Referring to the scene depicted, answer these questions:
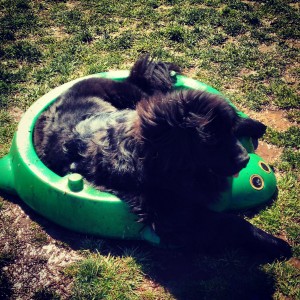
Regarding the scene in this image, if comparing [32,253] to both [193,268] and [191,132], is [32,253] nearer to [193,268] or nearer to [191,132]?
[193,268]

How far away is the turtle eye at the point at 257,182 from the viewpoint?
161 inches

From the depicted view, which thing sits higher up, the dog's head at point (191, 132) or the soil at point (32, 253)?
the dog's head at point (191, 132)

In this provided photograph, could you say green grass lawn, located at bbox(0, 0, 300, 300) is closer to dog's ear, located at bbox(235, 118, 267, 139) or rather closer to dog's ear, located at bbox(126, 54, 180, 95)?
dog's ear, located at bbox(235, 118, 267, 139)

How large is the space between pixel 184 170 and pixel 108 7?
19.1 ft

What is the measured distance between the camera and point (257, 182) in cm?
411

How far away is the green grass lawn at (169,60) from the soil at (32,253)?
1cm

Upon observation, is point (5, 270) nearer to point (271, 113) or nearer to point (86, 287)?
point (86, 287)

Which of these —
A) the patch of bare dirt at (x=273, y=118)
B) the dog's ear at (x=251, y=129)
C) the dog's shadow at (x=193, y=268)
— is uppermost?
the dog's ear at (x=251, y=129)

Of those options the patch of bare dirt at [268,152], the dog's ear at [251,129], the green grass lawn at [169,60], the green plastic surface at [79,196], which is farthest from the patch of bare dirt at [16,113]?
the patch of bare dirt at [268,152]

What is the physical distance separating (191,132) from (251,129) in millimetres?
1814

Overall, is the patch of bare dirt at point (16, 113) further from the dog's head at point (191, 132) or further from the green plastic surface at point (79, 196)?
the dog's head at point (191, 132)

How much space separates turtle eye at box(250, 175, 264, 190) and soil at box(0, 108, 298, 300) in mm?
1963

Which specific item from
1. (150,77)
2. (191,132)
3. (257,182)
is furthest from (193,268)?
(150,77)

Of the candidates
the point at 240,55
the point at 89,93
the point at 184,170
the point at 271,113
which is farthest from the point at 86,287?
the point at 240,55
